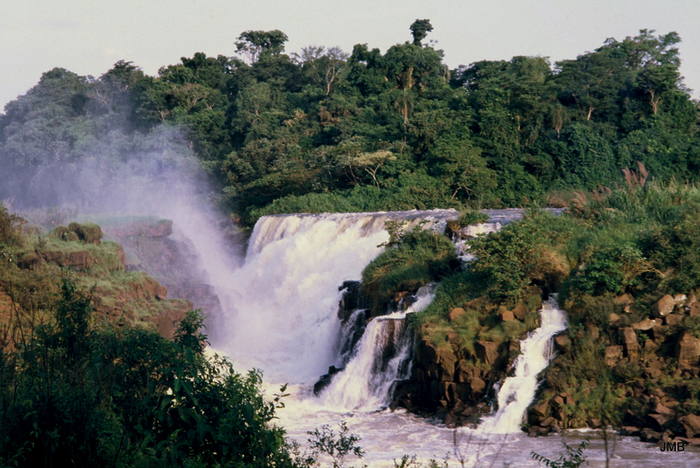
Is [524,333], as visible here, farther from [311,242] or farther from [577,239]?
[311,242]

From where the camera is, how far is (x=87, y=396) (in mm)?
5906

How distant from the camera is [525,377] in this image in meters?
11.3

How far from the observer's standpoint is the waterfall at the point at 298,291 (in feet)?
56.4

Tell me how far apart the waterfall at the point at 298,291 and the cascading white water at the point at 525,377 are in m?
5.44

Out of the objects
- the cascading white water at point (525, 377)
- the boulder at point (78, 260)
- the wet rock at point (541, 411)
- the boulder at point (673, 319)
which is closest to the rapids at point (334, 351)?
the cascading white water at point (525, 377)

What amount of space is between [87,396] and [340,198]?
2594 centimetres

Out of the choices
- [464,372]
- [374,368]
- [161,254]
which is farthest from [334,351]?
[161,254]

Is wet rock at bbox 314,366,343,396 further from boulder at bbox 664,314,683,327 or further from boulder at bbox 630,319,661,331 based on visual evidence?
boulder at bbox 664,314,683,327

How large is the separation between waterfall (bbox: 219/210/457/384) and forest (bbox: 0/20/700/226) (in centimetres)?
665

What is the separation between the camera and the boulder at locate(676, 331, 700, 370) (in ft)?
34.1

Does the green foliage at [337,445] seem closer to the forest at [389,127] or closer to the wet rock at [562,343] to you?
the wet rock at [562,343]

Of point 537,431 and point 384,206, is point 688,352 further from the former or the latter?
point 384,206

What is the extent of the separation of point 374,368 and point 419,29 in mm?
36215

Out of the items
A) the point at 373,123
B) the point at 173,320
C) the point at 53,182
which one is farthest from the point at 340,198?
the point at 53,182
